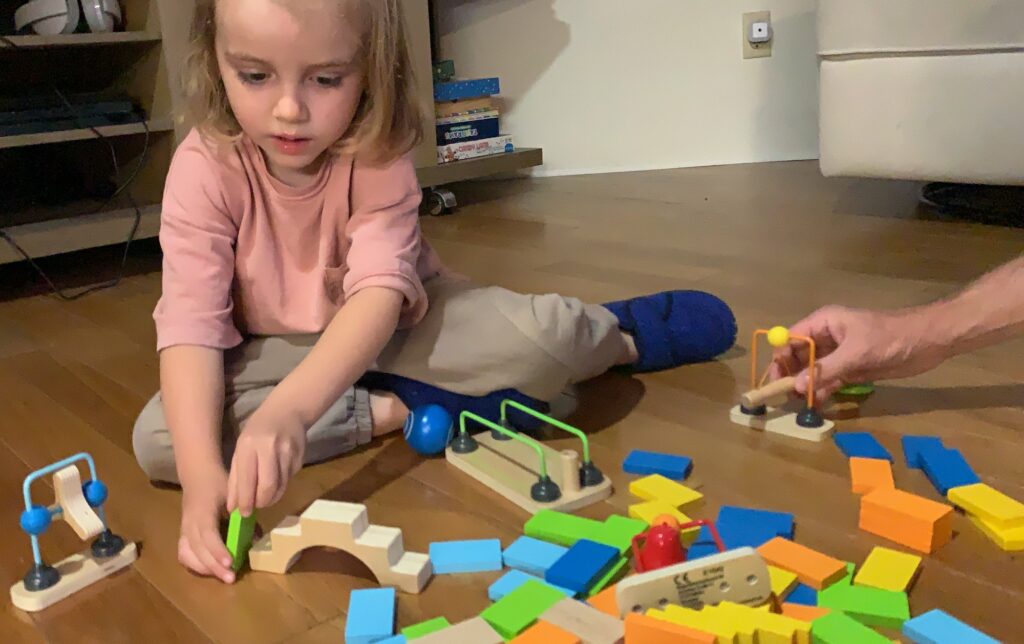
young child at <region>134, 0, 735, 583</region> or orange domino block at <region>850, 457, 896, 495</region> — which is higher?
young child at <region>134, 0, 735, 583</region>

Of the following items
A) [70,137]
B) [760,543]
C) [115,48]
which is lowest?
[760,543]

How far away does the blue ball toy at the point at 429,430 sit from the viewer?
94cm

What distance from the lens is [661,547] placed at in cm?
67

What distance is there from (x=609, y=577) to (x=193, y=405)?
414 millimetres

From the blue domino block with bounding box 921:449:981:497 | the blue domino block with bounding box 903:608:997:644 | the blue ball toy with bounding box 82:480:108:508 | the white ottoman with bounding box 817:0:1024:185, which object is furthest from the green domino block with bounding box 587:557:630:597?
the white ottoman with bounding box 817:0:1024:185

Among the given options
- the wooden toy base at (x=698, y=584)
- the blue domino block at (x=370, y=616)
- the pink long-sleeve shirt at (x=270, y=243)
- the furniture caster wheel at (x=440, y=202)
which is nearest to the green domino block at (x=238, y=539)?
the blue domino block at (x=370, y=616)

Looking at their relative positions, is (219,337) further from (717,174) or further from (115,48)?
(717,174)

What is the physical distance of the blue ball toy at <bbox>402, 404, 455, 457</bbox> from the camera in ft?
3.07

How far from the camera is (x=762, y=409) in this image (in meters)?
0.98

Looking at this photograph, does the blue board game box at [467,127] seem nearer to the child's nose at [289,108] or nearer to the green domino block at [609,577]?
the child's nose at [289,108]

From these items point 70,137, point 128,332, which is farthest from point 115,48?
point 128,332

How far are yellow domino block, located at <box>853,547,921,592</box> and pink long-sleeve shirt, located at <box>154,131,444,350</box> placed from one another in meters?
0.47

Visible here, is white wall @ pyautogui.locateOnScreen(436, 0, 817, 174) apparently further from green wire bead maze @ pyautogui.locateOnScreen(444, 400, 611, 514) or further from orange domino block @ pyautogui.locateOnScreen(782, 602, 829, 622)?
orange domino block @ pyautogui.locateOnScreen(782, 602, 829, 622)

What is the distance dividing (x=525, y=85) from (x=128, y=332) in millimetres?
1560
